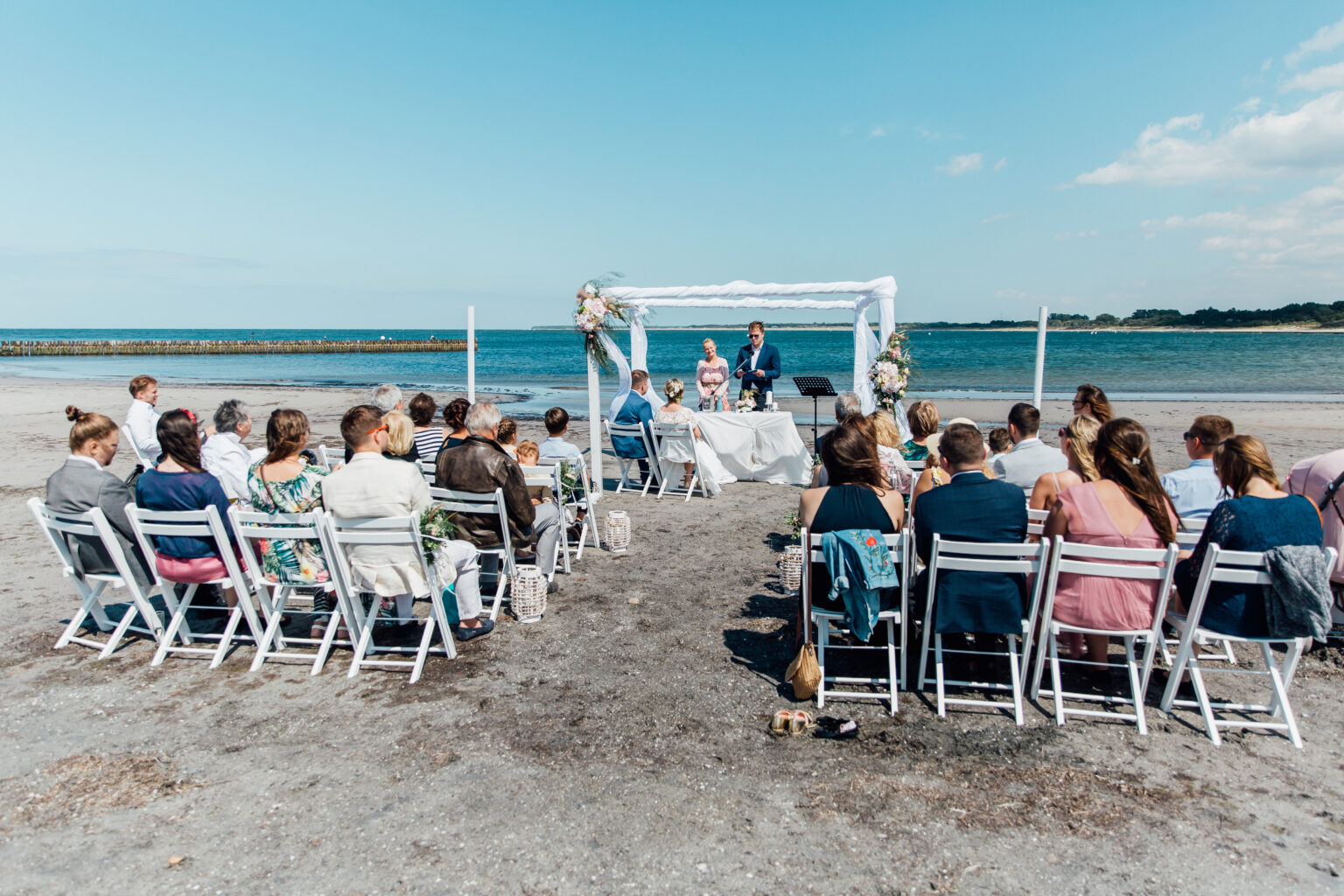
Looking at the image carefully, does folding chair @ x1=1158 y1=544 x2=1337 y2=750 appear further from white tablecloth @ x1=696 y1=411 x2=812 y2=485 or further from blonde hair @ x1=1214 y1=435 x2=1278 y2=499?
white tablecloth @ x1=696 y1=411 x2=812 y2=485

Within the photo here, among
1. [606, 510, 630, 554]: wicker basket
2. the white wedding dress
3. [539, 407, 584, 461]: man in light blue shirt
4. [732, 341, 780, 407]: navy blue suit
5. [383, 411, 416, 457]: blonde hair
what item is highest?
[732, 341, 780, 407]: navy blue suit

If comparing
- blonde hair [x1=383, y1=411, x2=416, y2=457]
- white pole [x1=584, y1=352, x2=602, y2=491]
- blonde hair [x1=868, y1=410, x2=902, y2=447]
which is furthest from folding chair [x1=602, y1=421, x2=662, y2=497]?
blonde hair [x1=383, y1=411, x2=416, y2=457]

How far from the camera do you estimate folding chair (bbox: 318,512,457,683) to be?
405 cm

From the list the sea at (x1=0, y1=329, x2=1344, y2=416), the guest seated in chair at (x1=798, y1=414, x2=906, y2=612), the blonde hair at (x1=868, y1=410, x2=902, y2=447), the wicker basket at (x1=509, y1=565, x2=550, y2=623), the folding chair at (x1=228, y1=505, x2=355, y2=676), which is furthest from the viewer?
the sea at (x1=0, y1=329, x2=1344, y2=416)

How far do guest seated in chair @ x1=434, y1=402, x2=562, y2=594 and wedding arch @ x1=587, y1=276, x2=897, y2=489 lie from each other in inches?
Result: 157

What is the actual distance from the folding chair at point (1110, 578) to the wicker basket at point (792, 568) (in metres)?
1.81

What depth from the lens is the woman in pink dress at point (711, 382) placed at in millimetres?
10695

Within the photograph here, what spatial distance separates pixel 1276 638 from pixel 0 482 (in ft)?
40.6

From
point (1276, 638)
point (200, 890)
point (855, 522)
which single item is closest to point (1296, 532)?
point (1276, 638)

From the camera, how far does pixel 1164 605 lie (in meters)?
3.52

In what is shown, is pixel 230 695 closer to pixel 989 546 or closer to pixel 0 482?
pixel 989 546

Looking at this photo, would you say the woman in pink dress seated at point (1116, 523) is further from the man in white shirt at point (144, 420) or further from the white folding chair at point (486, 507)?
the man in white shirt at point (144, 420)

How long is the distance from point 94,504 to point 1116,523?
543cm

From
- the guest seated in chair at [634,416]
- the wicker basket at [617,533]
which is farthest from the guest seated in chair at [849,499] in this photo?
the guest seated in chair at [634,416]
